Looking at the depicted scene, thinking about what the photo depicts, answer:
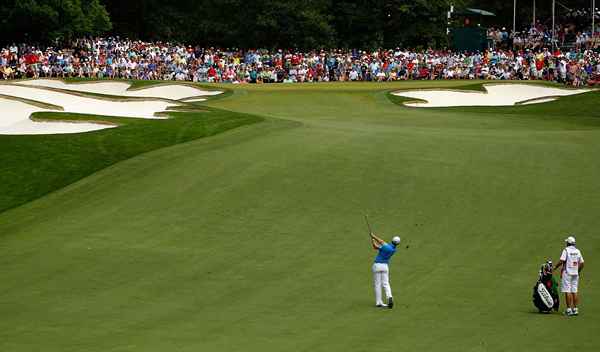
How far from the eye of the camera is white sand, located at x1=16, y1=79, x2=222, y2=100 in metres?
68.9

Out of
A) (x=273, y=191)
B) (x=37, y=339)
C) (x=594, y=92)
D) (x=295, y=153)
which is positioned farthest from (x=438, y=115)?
(x=37, y=339)

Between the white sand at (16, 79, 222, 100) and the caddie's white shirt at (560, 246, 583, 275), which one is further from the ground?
the white sand at (16, 79, 222, 100)

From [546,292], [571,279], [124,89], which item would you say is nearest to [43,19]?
[124,89]

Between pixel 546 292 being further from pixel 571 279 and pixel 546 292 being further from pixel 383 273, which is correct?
pixel 383 273

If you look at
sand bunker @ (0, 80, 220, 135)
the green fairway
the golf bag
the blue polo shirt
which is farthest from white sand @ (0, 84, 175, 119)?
the golf bag

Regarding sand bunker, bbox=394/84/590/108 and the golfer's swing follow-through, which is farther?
sand bunker, bbox=394/84/590/108

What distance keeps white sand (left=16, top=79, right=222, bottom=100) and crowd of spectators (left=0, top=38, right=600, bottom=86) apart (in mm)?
3736

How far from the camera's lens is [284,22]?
94.1 m

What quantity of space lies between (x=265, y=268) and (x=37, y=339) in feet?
24.4

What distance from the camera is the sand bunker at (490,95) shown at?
64.4 m

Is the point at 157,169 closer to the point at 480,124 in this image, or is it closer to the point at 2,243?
the point at 2,243

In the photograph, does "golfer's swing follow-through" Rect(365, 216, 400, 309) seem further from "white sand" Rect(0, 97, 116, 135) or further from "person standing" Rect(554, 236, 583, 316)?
"white sand" Rect(0, 97, 116, 135)

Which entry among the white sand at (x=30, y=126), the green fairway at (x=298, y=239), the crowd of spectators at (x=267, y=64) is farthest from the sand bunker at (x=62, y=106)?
the crowd of spectators at (x=267, y=64)

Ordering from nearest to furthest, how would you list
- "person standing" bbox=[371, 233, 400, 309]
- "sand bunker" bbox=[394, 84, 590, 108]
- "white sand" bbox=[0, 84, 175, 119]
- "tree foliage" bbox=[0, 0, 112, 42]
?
"person standing" bbox=[371, 233, 400, 309] → "white sand" bbox=[0, 84, 175, 119] → "sand bunker" bbox=[394, 84, 590, 108] → "tree foliage" bbox=[0, 0, 112, 42]
